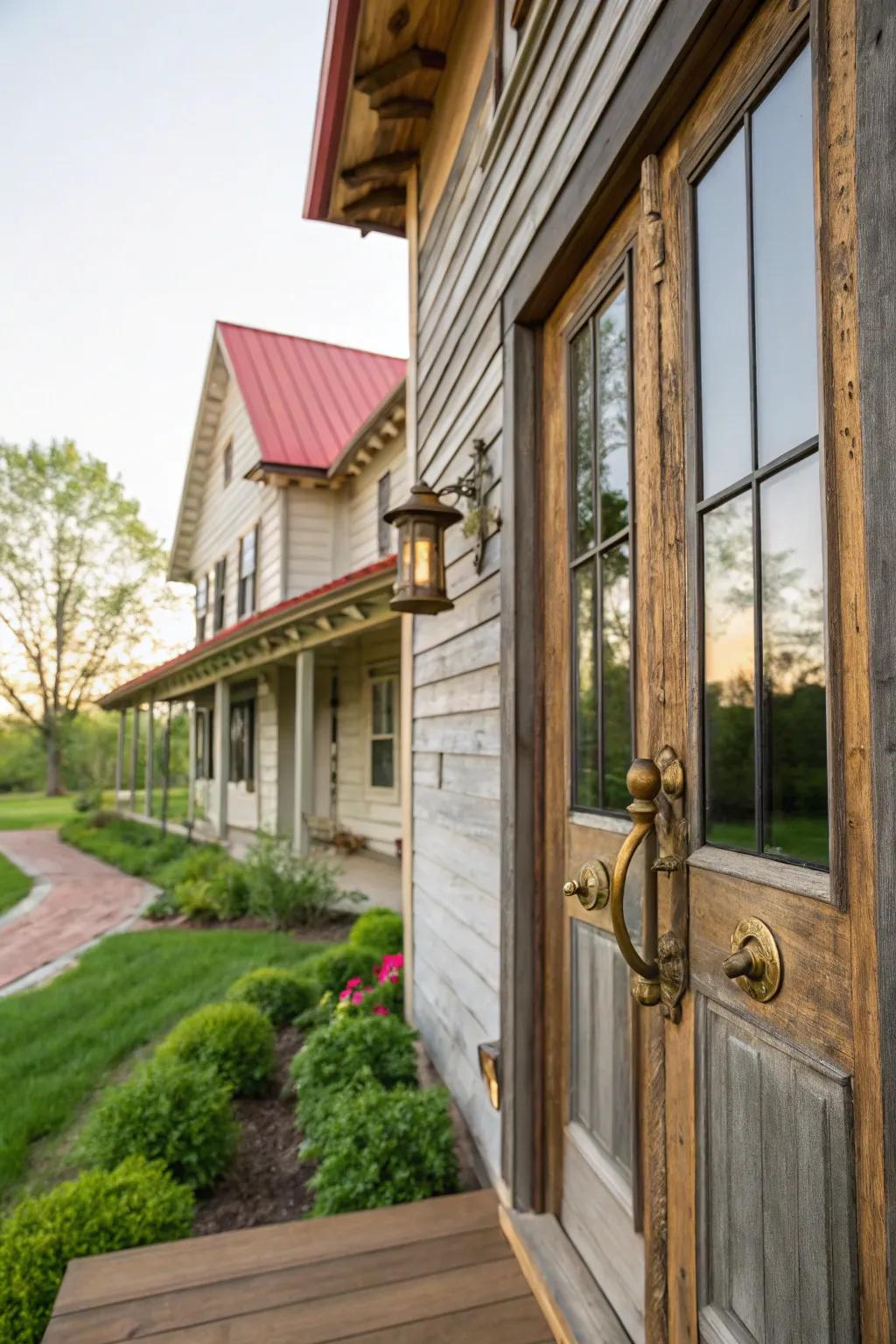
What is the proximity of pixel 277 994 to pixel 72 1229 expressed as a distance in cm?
236

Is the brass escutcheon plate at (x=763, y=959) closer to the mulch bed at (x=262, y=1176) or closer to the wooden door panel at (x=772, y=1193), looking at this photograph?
the wooden door panel at (x=772, y=1193)

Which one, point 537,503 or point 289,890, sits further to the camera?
point 289,890

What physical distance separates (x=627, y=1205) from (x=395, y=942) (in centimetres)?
394

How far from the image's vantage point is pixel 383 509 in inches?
364

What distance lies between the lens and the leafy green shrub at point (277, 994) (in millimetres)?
4613

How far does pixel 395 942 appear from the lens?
17.9ft

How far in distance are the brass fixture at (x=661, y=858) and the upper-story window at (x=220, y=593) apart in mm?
12378

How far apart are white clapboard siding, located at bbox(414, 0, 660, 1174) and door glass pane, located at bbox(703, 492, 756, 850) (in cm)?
104

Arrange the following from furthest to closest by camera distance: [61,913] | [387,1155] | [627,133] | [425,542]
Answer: [61,913] < [425,542] < [387,1155] < [627,133]

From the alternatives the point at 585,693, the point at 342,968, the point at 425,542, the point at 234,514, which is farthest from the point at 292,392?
the point at 585,693

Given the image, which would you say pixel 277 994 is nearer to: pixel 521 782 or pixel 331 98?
pixel 521 782

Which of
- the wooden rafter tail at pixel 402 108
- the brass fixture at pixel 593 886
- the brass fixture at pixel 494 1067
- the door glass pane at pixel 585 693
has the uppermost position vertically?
the wooden rafter tail at pixel 402 108

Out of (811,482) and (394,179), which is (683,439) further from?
(394,179)

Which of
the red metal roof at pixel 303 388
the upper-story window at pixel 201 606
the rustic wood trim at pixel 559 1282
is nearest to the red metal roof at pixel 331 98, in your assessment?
the rustic wood trim at pixel 559 1282
